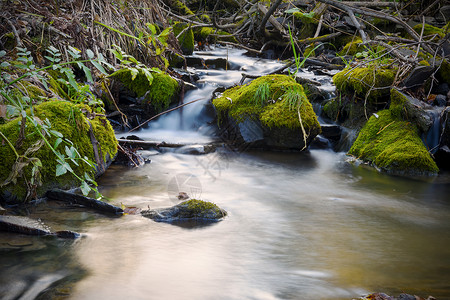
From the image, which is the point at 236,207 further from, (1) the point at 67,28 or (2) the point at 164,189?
(1) the point at 67,28

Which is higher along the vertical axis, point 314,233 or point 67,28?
point 67,28

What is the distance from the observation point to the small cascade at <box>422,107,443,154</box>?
567 centimetres

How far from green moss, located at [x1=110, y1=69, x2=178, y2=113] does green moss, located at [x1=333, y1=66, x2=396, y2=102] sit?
113 inches

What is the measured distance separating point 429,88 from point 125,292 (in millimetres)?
5950

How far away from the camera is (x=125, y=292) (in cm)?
216

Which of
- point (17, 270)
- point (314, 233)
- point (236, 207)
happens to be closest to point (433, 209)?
point (314, 233)

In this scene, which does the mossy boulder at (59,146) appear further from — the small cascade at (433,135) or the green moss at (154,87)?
the small cascade at (433,135)

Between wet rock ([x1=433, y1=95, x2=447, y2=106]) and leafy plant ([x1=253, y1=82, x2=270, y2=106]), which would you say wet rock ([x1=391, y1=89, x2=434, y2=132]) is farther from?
leafy plant ([x1=253, y1=82, x2=270, y2=106])

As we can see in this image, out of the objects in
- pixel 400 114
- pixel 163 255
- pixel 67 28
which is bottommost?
pixel 163 255

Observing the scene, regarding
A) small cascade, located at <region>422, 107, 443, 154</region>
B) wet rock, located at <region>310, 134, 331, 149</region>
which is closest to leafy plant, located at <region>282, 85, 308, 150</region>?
wet rock, located at <region>310, 134, 331, 149</region>

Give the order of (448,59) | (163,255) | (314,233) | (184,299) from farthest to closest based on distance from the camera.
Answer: (448,59), (314,233), (163,255), (184,299)

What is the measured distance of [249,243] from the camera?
9.57 ft

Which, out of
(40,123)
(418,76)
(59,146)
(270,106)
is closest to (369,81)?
(418,76)

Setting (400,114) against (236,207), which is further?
(400,114)
